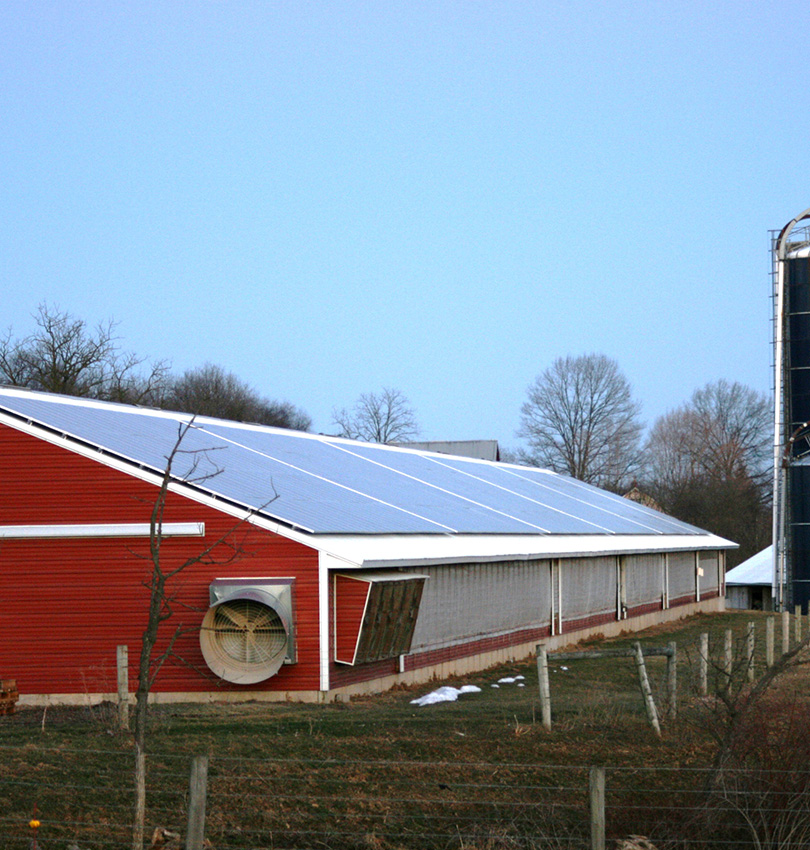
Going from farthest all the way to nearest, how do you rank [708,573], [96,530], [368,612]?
[708,573]
[96,530]
[368,612]

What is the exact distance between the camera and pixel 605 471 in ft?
289

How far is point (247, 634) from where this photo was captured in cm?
1948

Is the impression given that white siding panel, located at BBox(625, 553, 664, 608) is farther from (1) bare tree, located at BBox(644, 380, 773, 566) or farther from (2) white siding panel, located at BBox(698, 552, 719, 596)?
(1) bare tree, located at BBox(644, 380, 773, 566)

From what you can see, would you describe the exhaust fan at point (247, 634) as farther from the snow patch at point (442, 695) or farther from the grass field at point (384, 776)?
the snow patch at point (442, 695)

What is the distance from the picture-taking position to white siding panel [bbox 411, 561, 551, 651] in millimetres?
23156

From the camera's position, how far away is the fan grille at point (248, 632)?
63.8 feet

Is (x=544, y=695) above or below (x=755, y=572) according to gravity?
below

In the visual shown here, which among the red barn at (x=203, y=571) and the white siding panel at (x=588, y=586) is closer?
the red barn at (x=203, y=571)

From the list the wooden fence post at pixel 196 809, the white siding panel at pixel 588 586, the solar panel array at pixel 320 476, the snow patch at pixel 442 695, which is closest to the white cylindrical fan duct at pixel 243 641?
the solar panel array at pixel 320 476

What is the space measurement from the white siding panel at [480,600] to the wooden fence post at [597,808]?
46.4 ft

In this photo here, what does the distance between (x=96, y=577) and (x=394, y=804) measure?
1034 cm

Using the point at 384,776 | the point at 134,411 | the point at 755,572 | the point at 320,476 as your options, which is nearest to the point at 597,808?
the point at 384,776

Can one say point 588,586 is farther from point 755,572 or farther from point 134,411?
point 755,572

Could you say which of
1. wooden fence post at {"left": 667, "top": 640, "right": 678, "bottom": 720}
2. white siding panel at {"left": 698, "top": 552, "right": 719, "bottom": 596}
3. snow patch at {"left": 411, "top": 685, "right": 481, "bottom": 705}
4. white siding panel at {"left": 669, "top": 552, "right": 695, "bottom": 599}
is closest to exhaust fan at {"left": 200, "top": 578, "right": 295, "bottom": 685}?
snow patch at {"left": 411, "top": 685, "right": 481, "bottom": 705}
